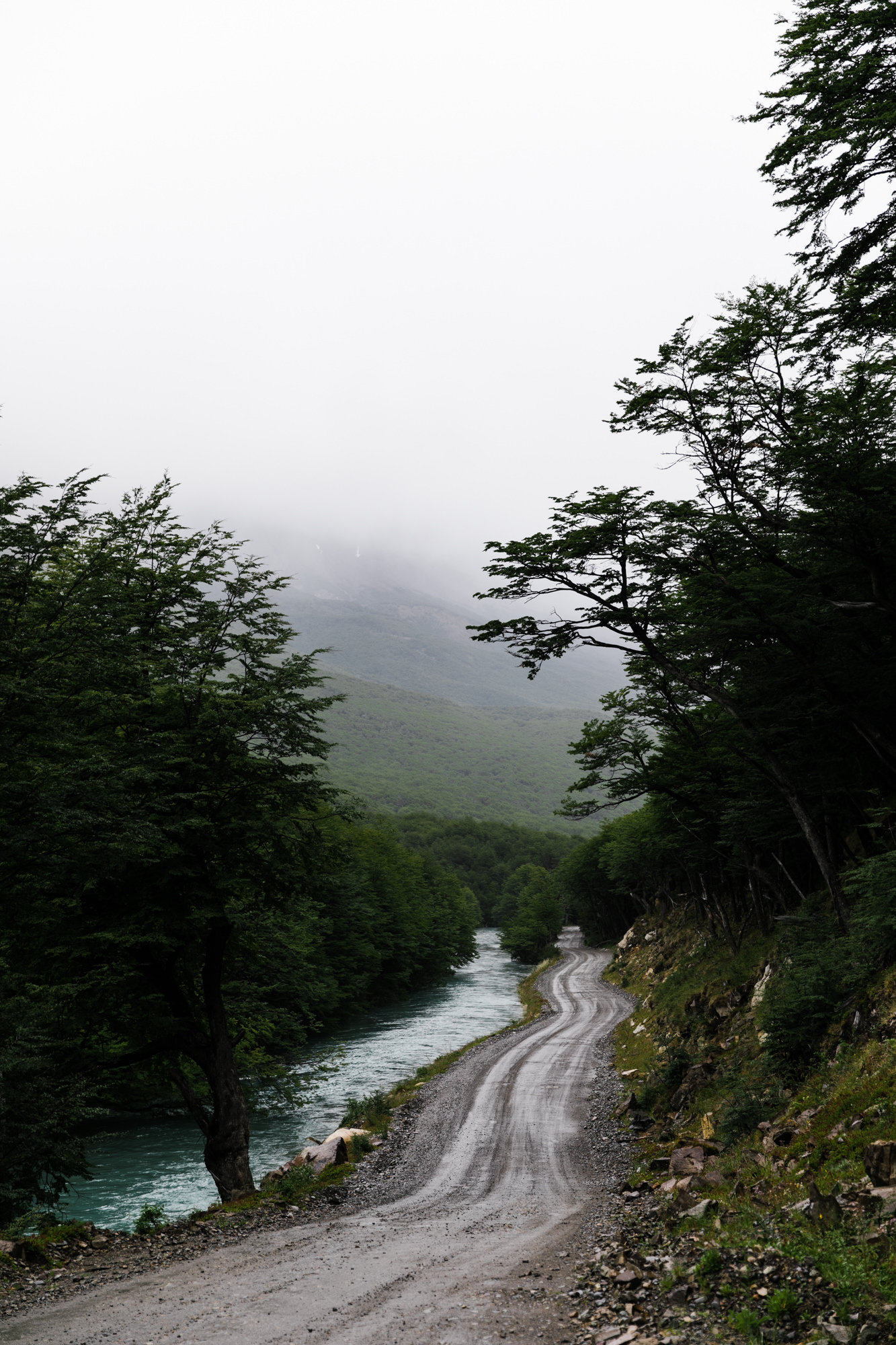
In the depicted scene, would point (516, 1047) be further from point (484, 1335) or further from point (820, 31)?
point (820, 31)

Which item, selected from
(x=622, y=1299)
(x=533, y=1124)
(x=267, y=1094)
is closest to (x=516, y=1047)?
(x=267, y=1094)

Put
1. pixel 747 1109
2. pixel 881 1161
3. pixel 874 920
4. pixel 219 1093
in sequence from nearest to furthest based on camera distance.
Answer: pixel 881 1161 < pixel 874 920 < pixel 747 1109 < pixel 219 1093

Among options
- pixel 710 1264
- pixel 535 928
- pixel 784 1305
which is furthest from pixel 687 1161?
pixel 535 928

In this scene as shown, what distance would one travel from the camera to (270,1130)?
30.5 metres

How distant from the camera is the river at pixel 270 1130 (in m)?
23.1

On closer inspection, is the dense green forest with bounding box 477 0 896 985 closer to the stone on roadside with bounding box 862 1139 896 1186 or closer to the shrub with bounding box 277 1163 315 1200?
the stone on roadside with bounding box 862 1139 896 1186

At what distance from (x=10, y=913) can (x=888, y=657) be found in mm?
21771

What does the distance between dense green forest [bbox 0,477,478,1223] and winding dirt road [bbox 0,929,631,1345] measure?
18.2 ft

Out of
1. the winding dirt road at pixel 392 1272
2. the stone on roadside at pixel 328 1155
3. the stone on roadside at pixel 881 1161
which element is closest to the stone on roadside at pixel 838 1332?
the stone on roadside at pixel 881 1161

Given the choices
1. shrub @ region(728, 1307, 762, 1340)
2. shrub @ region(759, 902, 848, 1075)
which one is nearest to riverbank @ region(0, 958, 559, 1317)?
shrub @ region(728, 1307, 762, 1340)

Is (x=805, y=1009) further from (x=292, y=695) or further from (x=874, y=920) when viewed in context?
(x=292, y=695)

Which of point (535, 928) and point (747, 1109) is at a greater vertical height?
point (747, 1109)

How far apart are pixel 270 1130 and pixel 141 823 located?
22.4 metres

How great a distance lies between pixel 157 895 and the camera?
18.4 meters
